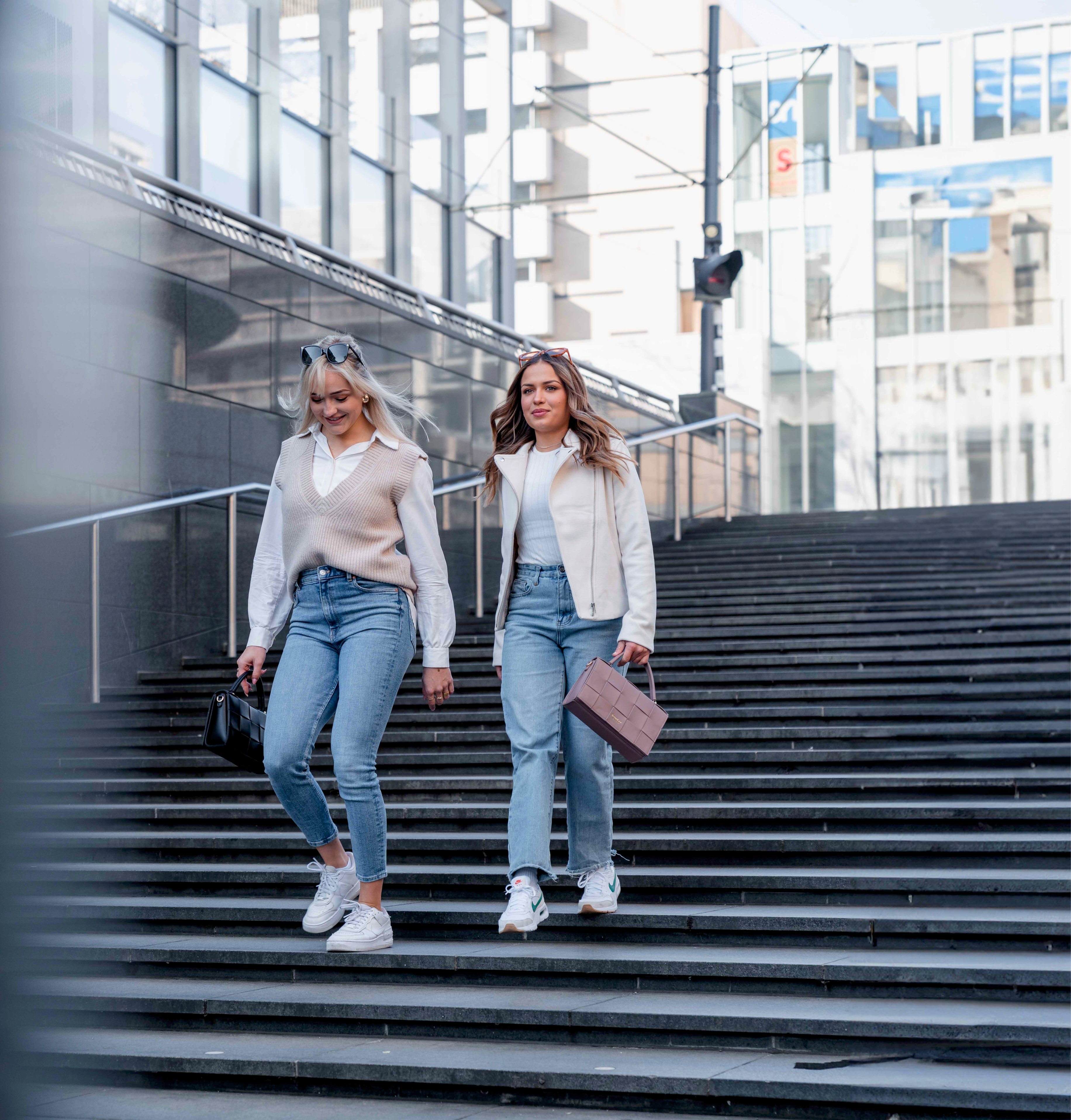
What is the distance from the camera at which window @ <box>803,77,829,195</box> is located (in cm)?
3359

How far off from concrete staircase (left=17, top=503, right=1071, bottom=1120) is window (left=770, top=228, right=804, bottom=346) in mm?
26094

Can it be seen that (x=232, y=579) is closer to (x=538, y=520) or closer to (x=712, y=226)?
(x=538, y=520)

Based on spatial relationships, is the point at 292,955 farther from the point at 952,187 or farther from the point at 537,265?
the point at 537,265

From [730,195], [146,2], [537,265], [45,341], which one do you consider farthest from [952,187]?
[45,341]

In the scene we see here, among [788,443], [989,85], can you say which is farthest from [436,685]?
[989,85]

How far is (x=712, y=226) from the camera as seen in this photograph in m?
17.4

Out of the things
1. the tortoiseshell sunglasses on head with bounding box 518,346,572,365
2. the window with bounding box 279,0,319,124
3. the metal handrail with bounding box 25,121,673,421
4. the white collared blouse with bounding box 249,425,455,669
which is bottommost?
the white collared blouse with bounding box 249,425,455,669

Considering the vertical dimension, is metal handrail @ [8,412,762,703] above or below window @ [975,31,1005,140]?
below

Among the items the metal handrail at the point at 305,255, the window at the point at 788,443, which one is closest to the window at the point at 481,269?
the metal handrail at the point at 305,255

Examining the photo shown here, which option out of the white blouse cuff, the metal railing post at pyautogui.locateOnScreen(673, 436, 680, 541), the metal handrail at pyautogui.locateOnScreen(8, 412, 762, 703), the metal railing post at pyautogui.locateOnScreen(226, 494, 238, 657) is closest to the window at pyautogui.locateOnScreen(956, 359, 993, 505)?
the metal handrail at pyautogui.locateOnScreen(8, 412, 762, 703)

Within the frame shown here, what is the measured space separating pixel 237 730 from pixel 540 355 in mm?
1429

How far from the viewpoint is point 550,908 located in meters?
4.68

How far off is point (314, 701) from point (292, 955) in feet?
2.57

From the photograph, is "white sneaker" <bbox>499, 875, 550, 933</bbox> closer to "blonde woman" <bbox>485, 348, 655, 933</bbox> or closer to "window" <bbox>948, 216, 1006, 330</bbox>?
"blonde woman" <bbox>485, 348, 655, 933</bbox>
